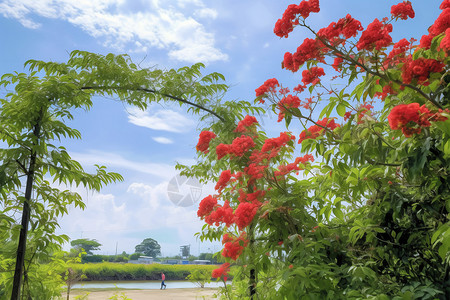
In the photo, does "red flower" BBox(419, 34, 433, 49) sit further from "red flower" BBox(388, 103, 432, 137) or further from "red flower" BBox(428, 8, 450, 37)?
"red flower" BBox(388, 103, 432, 137)

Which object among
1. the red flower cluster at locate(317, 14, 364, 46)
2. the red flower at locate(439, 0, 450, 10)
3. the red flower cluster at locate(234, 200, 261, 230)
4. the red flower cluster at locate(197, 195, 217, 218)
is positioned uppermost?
the red flower at locate(439, 0, 450, 10)

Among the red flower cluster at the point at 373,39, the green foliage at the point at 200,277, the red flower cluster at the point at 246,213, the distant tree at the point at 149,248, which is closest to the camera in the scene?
the red flower cluster at the point at 373,39

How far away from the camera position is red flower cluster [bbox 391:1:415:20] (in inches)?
86.2

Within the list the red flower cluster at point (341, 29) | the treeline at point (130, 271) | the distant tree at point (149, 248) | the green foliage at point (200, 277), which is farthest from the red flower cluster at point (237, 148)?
the distant tree at point (149, 248)

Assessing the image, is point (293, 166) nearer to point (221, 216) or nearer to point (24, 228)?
point (221, 216)

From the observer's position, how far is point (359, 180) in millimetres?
2057

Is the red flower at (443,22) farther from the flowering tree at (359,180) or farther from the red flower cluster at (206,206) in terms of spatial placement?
the red flower cluster at (206,206)

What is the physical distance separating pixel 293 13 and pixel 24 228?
2649 millimetres

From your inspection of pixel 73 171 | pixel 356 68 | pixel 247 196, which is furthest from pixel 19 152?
pixel 356 68

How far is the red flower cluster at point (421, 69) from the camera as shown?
1.84 meters

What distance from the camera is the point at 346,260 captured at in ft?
8.27

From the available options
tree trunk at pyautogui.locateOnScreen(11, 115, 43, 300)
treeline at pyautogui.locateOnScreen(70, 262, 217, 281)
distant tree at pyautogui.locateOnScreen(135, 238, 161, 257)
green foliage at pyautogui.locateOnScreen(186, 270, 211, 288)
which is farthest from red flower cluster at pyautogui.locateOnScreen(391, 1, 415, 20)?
distant tree at pyautogui.locateOnScreen(135, 238, 161, 257)

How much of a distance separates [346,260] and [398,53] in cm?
138

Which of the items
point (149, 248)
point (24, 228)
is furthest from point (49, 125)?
point (149, 248)
